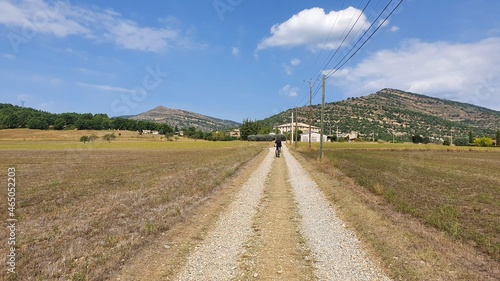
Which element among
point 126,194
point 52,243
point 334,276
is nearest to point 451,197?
point 334,276

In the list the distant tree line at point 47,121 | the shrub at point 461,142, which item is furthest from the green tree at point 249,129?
the shrub at point 461,142

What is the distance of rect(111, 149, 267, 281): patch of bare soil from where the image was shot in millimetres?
5969

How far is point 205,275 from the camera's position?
581 cm

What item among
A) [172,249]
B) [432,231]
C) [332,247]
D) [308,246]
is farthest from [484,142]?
[172,249]

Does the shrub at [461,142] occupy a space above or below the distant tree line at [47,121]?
below

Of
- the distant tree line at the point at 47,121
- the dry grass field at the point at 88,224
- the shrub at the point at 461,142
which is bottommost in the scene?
the dry grass field at the point at 88,224

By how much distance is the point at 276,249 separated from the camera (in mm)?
7355

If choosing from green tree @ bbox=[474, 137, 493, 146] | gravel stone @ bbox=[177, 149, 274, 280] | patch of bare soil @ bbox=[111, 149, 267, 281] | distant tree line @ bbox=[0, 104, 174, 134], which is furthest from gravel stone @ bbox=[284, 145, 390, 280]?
distant tree line @ bbox=[0, 104, 174, 134]

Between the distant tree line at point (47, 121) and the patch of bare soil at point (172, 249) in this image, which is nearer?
the patch of bare soil at point (172, 249)

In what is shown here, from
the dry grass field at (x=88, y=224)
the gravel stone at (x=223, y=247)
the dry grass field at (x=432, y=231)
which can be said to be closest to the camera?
the gravel stone at (x=223, y=247)

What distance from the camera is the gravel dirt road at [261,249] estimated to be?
596 cm

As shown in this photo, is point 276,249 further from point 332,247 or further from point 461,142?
point 461,142

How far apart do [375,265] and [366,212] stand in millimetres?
5127

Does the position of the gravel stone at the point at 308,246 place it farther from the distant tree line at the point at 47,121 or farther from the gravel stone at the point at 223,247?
the distant tree line at the point at 47,121
